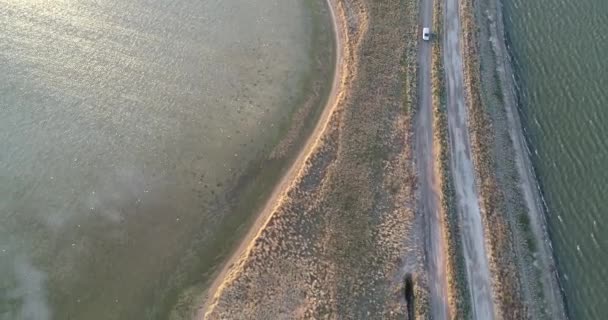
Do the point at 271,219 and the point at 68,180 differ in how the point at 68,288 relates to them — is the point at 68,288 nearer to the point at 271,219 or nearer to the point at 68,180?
the point at 68,180

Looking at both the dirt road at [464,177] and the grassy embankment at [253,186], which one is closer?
the dirt road at [464,177]

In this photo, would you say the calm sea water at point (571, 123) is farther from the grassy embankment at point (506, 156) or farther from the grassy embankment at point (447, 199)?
the grassy embankment at point (447, 199)

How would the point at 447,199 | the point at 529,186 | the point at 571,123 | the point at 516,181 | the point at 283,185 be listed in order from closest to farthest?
the point at 447,199
the point at 529,186
the point at 516,181
the point at 283,185
the point at 571,123

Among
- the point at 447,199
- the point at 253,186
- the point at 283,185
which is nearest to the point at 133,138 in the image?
the point at 253,186

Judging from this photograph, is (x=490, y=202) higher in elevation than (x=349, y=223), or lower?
higher

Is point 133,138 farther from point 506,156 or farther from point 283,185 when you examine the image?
point 506,156

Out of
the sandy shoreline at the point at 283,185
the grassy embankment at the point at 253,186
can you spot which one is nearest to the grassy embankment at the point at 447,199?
the sandy shoreline at the point at 283,185

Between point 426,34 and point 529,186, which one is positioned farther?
point 426,34
